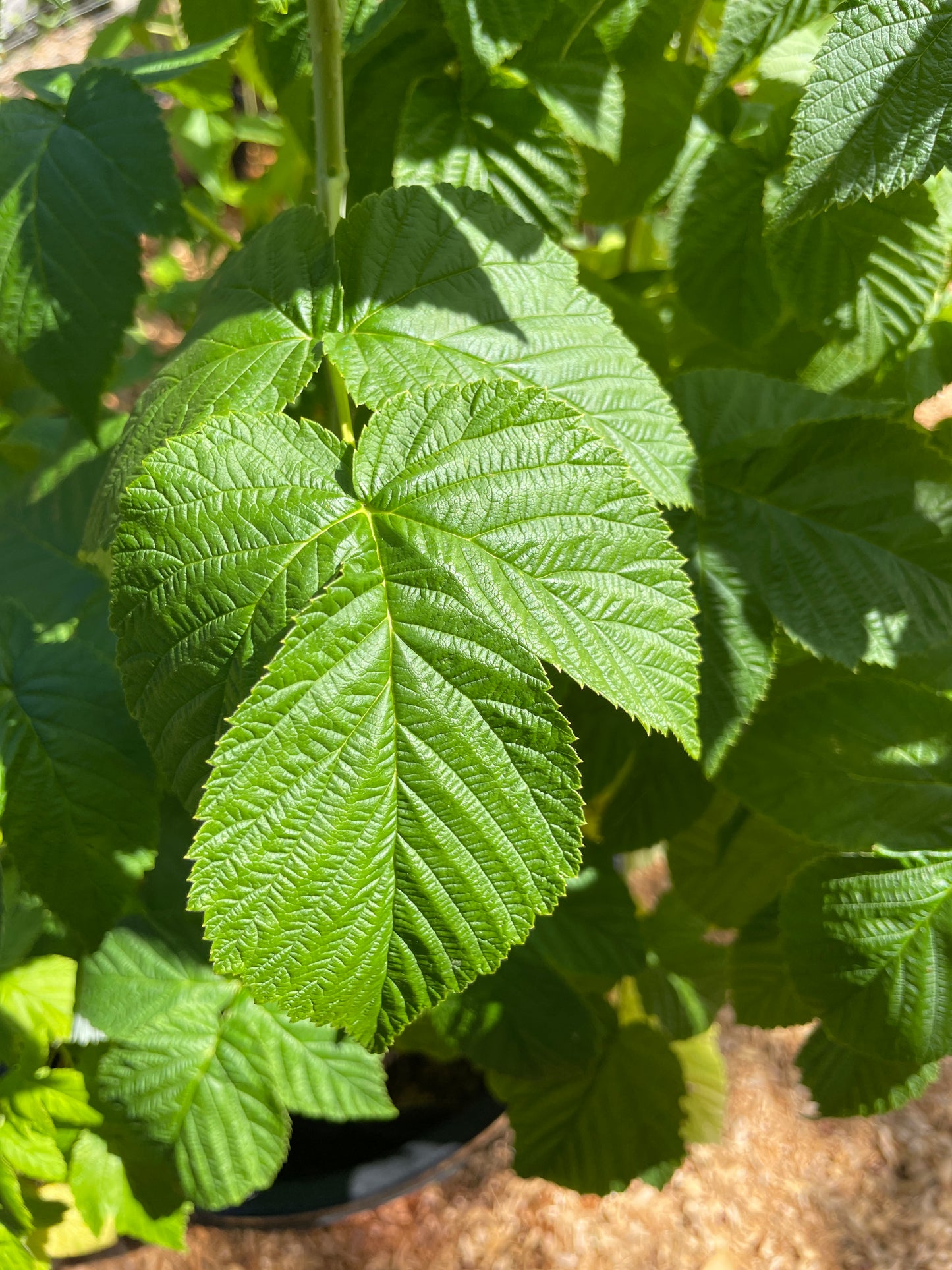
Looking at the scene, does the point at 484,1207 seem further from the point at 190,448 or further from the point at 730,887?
the point at 190,448

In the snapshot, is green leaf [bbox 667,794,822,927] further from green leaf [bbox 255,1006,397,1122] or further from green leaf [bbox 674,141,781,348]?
green leaf [bbox 674,141,781,348]

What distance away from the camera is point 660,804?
958mm

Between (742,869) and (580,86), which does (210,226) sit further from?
(742,869)

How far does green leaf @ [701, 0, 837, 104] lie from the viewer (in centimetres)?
75

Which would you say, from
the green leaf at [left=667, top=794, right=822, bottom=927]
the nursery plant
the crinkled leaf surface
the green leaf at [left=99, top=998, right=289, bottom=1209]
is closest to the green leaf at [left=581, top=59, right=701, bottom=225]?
the nursery plant

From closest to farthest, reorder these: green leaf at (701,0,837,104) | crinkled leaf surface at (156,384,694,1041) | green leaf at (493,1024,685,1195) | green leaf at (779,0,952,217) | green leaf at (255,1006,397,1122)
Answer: crinkled leaf surface at (156,384,694,1041)
green leaf at (779,0,952,217)
green leaf at (701,0,837,104)
green leaf at (255,1006,397,1122)
green leaf at (493,1024,685,1195)

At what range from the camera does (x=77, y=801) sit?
72 cm

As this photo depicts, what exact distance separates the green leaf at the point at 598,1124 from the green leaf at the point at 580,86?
1052mm

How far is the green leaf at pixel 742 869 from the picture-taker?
107cm

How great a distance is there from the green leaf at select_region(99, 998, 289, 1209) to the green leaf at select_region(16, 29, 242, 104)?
2.81 feet

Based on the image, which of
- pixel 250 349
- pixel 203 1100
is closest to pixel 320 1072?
pixel 203 1100

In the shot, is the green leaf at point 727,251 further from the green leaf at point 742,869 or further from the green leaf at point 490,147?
the green leaf at point 742,869

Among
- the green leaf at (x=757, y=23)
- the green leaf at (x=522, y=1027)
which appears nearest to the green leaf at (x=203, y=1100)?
the green leaf at (x=522, y=1027)

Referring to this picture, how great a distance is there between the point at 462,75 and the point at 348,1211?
1.48 m
